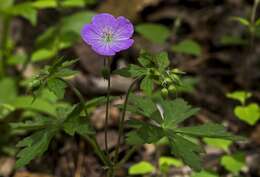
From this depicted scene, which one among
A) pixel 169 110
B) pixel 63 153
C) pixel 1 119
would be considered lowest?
pixel 63 153

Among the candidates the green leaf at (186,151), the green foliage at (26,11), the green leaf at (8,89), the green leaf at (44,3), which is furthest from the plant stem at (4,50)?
the green leaf at (186,151)

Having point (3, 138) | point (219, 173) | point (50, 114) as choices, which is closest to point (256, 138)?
point (219, 173)

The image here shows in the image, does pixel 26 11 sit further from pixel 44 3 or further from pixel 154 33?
pixel 154 33

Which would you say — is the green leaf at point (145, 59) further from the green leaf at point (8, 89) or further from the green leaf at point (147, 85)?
Result: the green leaf at point (8, 89)

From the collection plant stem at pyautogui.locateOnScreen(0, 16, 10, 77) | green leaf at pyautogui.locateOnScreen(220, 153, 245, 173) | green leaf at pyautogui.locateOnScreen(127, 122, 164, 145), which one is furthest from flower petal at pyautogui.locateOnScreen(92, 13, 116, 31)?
plant stem at pyautogui.locateOnScreen(0, 16, 10, 77)

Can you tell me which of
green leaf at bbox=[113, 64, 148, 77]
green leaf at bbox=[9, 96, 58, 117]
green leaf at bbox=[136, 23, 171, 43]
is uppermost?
green leaf at bbox=[113, 64, 148, 77]

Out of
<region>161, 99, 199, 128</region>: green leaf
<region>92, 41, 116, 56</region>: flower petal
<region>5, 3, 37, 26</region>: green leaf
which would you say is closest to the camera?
<region>92, 41, 116, 56</region>: flower petal

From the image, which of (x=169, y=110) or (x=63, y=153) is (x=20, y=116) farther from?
(x=169, y=110)

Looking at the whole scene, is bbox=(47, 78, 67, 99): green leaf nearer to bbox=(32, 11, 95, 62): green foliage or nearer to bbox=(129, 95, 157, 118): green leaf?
bbox=(129, 95, 157, 118): green leaf
